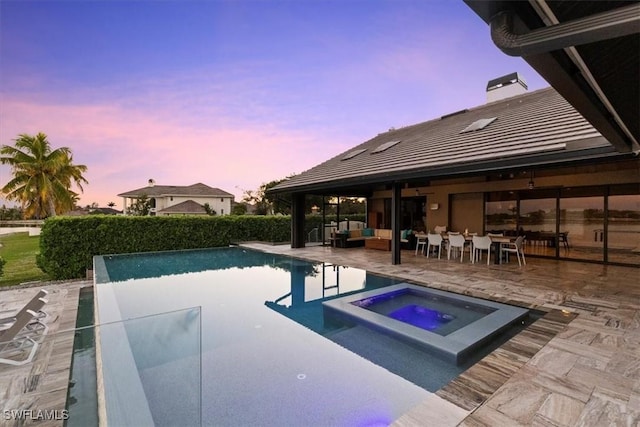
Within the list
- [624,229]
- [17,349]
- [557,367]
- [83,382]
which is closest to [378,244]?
[624,229]

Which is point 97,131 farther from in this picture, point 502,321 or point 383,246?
point 502,321

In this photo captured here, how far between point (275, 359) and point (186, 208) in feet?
107

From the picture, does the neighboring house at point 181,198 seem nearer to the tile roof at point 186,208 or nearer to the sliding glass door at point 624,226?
the tile roof at point 186,208

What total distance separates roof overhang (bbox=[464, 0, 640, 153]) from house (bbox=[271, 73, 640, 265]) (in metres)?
3.24

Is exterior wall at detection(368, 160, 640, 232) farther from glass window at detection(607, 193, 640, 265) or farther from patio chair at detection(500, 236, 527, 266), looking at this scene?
patio chair at detection(500, 236, 527, 266)

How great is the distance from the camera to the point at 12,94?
33.9 ft

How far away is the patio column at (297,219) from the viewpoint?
46.2ft

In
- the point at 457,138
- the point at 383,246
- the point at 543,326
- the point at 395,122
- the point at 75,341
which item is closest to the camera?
the point at 75,341

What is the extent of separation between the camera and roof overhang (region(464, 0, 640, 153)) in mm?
1369

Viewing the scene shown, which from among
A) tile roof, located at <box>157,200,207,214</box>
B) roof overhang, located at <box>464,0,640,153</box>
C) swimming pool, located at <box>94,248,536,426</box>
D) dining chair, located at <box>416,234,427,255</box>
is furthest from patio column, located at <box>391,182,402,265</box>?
tile roof, located at <box>157,200,207,214</box>

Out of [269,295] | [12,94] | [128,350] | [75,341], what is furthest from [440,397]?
[12,94]

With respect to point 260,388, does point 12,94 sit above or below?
above

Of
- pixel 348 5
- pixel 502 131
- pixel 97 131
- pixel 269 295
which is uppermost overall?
pixel 348 5

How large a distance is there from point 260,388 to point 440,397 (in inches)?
74.8
